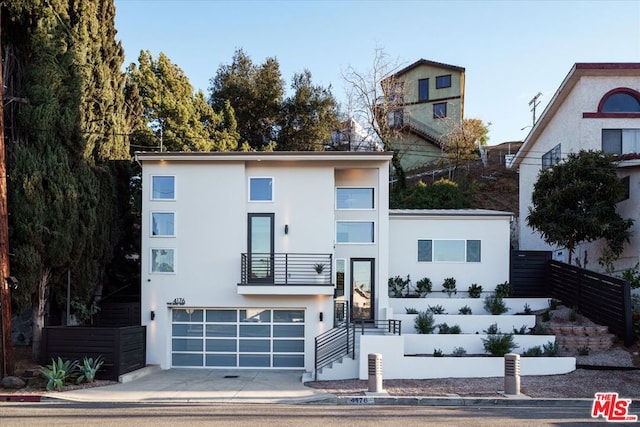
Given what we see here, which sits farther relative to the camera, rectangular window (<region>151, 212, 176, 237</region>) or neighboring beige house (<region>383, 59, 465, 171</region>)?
neighboring beige house (<region>383, 59, 465, 171</region>)

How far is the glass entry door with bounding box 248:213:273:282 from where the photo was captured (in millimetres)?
18094

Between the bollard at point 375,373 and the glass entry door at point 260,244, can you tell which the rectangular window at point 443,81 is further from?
the bollard at point 375,373

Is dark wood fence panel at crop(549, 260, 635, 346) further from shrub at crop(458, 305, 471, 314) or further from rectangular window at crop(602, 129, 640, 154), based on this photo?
rectangular window at crop(602, 129, 640, 154)

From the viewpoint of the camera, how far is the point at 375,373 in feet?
43.6

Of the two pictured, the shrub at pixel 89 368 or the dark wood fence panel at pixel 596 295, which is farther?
the dark wood fence panel at pixel 596 295

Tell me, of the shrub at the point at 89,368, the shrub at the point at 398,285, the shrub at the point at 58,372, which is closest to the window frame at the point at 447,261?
the shrub at the point at 398,285

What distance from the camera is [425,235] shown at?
20422mm

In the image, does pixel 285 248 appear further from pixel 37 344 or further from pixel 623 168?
pixel 623 168

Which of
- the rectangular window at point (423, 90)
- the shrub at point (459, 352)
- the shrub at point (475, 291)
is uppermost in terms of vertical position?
the rectangular window at point (423, 90)

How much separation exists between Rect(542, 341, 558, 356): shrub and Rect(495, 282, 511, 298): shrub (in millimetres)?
3765

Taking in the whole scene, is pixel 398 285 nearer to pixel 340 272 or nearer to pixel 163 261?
pixel 340 272

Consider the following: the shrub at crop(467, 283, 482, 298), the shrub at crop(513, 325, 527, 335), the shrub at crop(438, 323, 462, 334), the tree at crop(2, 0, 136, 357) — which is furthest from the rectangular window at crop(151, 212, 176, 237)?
the shrub at crop(513, 325, 527, 335)

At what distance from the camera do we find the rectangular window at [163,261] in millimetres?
18359

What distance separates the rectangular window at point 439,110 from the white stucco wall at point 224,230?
26650 millimetres
